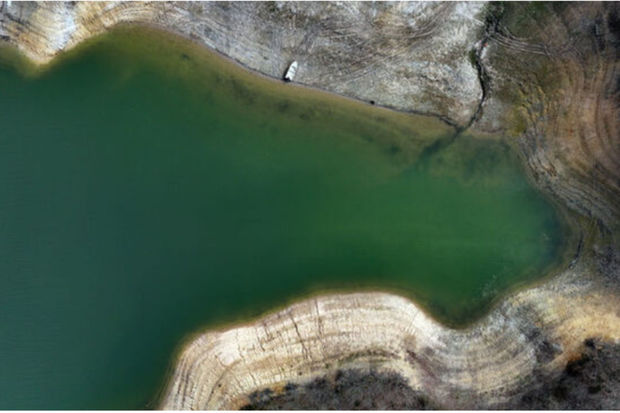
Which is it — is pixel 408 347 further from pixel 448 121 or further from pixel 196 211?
pixel 196 211

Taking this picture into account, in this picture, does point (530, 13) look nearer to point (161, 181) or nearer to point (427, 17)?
point (427, 17)

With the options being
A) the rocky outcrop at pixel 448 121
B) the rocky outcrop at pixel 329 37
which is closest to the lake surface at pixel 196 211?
the rocky outcrop at pixel 329 37

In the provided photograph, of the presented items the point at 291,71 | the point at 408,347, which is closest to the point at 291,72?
the point at 291,71

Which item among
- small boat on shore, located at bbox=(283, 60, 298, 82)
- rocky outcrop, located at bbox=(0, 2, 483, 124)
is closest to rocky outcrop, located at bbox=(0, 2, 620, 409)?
rocky outcrop, located at bbox=(0, 2, 483, 124)

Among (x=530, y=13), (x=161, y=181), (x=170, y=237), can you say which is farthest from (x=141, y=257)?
(x=530, y=13)

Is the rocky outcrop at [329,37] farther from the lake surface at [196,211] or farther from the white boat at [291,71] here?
the lake surface at [196,211]

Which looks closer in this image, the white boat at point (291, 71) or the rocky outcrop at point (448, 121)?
the rocky outcrop at point (448, 121)
